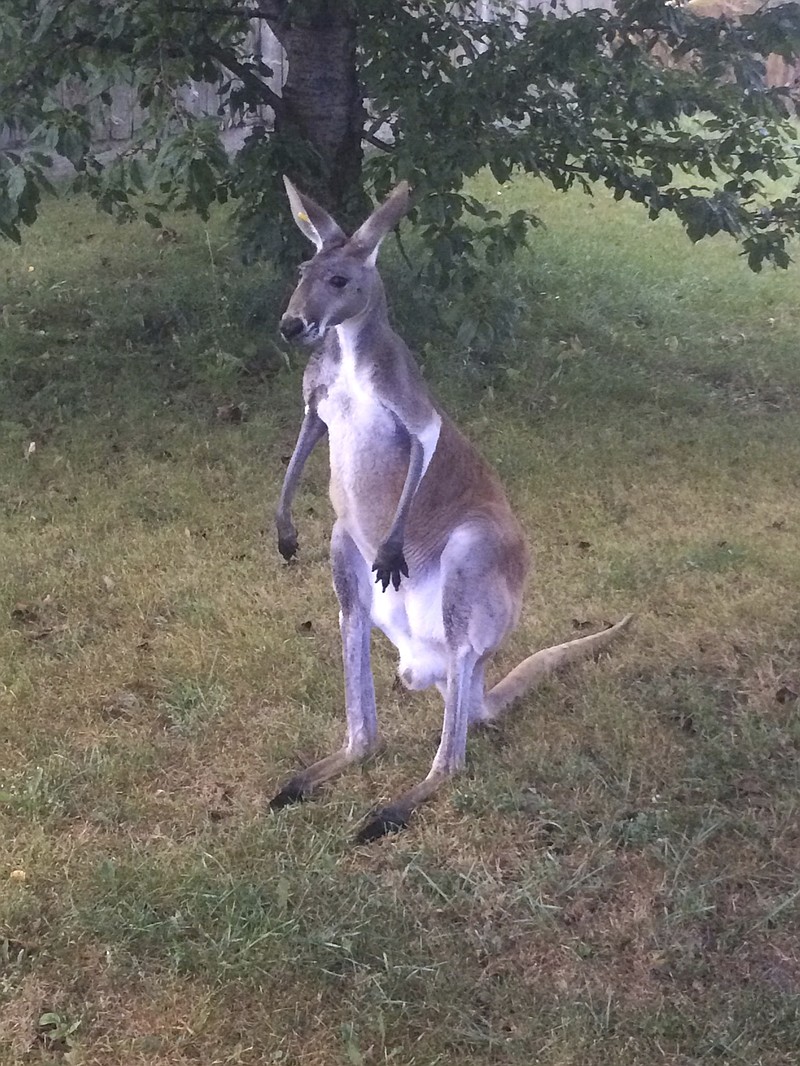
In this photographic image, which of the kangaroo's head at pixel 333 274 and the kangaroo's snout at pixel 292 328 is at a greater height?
the kangaroo's head at pixel 333 274

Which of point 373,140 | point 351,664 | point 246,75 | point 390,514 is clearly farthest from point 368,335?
point 373,140

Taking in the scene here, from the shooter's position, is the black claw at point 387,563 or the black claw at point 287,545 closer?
the black claw at point 387,563

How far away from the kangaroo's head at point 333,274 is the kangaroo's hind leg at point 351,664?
0.63 m

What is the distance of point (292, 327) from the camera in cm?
252

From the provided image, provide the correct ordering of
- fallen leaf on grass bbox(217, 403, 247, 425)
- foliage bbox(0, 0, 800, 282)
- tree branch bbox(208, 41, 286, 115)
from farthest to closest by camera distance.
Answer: fallen leaf on grass bbox(217, 403, 247, 425) < tree branch bbox(208, 41, 286, 115) < foliage bbox(0, 0, 800, 282)

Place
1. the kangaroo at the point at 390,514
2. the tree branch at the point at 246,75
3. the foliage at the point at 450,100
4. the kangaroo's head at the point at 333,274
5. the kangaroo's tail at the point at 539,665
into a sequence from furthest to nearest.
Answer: the tree branch at the point at 246,75, the foliage at the point at 450,100, the kangaroo's tail at the point at 539,665, the kangaroo at the point at 390,514, the kangaroo's head at the point at 333,274

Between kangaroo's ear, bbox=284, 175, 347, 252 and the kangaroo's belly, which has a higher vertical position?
kangaroo's ear, bbox=284, 175, 347, 252

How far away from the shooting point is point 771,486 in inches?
198

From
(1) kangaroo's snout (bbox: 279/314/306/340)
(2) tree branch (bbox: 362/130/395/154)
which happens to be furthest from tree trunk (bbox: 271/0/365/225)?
(1) kangaroo's snout (bbox: 279/314/306/340)

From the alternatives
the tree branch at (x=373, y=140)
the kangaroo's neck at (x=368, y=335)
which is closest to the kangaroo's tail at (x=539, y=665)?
the kangaroo's neck at (x=368, y=335)

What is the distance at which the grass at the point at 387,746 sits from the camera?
2.43 metres

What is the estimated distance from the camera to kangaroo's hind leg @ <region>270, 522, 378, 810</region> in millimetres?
3029

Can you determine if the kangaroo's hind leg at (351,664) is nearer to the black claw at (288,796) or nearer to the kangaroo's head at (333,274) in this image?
the black claw at (288,796)

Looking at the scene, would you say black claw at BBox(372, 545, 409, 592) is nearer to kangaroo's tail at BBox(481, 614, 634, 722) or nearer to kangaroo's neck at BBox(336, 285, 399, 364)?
kangaroo's neck at BBox(336, 285, 399, 364)
